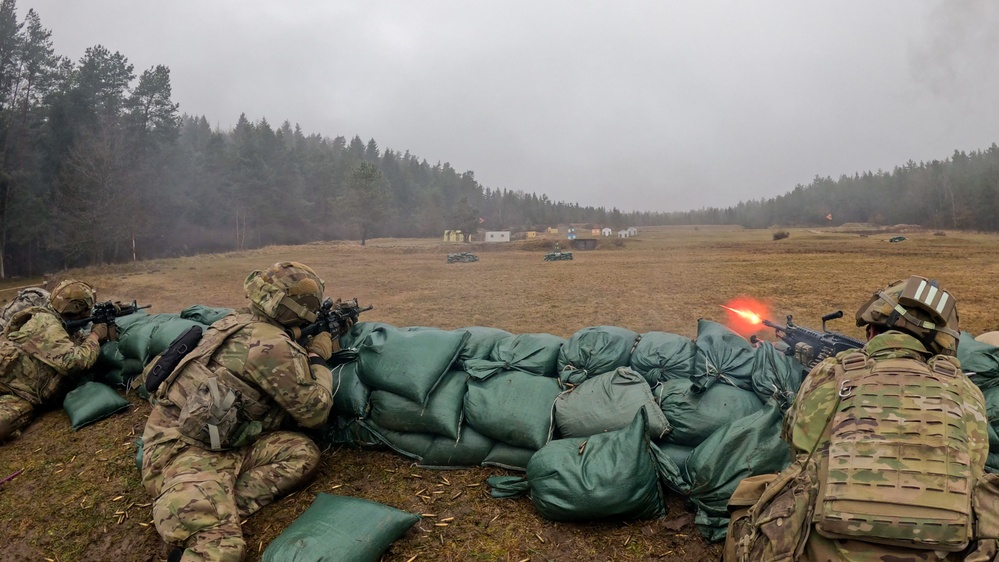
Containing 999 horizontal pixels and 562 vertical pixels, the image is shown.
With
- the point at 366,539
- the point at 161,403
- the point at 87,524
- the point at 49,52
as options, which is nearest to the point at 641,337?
the point at 366,539

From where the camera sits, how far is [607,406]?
10.5ft

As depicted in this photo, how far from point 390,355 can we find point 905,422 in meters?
3.00

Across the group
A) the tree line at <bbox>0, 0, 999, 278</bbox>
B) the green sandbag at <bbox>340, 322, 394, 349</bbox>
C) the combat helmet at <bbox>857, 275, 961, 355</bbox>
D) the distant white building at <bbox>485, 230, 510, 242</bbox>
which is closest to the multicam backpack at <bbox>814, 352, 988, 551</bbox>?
the combat helmet at <bbox>857, 275, 961, 355</bbox>

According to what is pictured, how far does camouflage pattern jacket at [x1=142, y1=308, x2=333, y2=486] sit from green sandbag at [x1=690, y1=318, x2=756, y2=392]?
2.54 m

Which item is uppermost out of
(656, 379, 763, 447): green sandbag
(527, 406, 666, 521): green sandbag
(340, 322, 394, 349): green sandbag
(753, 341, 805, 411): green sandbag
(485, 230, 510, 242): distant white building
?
(485, 230, 510, 242): distant white building

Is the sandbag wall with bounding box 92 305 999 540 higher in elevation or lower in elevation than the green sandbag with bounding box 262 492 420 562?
higher

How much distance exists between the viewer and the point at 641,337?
13.1 feet

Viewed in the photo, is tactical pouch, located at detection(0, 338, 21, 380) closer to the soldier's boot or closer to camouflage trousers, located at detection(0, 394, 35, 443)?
camouflage trousers, located at detection(0, 394, 35, 443)

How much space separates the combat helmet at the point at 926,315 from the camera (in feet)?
6.59

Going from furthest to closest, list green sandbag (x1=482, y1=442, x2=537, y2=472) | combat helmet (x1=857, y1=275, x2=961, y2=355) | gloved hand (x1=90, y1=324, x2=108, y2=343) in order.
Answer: gloved hand (x1=90, y1=324, x2=108, y2=343)
green sandbag (x1=482, y1=442, x2=537, y2=472)
combat helmet (x1=857, y1=275, x2=961, y2=355)

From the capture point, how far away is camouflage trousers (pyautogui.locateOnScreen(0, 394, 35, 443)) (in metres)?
4.65

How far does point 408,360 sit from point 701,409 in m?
2.04

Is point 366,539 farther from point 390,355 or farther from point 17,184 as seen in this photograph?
point 17,184

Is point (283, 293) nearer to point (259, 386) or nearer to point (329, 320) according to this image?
point (259, 386)
